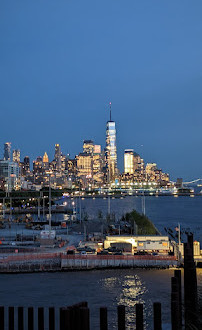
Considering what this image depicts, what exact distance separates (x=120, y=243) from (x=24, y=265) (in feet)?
26.8

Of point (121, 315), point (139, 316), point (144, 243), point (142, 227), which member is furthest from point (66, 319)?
point (142, 227)

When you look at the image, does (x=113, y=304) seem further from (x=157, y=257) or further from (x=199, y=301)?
(x=157, y=257)

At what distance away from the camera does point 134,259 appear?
3516 cm

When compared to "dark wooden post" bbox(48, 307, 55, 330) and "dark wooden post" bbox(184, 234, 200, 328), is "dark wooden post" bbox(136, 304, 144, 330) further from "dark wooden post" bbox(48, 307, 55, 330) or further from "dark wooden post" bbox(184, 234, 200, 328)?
"dark wooden post" bbox(184, 234, 200, 328)

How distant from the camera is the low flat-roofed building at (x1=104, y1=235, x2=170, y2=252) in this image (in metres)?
38.3

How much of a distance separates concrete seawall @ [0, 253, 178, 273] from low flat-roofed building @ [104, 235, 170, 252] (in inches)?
123

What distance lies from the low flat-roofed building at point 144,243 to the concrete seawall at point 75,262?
3120mm

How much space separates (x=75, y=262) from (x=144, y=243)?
636cm

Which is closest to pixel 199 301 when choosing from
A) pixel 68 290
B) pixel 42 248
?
pixel 68 290

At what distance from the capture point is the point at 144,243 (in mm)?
38312

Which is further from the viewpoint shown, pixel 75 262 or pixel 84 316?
pixel 75 262

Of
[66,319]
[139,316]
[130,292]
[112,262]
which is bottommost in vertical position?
[130,292]

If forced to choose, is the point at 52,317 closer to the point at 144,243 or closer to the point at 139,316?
the point at 139,316

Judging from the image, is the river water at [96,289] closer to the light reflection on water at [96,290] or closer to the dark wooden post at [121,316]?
the light reflection on water at [96,290]
